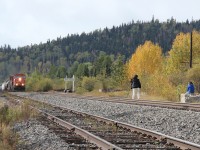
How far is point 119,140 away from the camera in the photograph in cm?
994

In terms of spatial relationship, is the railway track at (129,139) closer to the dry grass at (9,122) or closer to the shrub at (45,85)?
the dry grass at (9,122)

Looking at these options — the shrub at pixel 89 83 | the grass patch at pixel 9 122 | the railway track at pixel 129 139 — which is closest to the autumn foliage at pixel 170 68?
the shrub at pixel 89 83

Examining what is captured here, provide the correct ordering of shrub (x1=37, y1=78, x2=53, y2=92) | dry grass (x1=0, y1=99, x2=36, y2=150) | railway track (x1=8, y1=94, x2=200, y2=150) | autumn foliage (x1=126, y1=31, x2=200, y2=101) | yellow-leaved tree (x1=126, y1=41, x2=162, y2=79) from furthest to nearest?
yellow-leaved tree (x1=126, y1=41, x2=162, y2=79), shrub (x1=37, y1=78, x2=53, y2=92), autumn foliage (x1=126, y1=31, x2=200, y2=101), dry grass (x1=0, y1=99, x2=36, y2=150), railway track (x1=8, y1=94, x2=200, y2=150)

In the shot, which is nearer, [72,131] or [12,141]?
[12,141]

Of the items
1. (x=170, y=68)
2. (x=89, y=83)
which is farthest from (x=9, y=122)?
(x=170, y=68)

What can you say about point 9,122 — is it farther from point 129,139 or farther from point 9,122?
point 129,139

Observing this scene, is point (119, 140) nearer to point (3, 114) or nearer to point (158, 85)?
point (3, 114)

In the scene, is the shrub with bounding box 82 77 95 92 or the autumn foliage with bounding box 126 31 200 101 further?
the shrub with bounding box 82 77 95 92

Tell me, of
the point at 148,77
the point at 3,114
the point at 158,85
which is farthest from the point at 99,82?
the point at 3,114

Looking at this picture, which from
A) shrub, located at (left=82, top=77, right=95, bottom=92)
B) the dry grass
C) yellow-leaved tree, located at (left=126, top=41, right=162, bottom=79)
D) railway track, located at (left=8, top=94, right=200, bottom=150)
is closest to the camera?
railway track, located at (left=8, top=94, right=200, bottom=150)

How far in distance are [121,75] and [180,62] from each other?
21.7 metres

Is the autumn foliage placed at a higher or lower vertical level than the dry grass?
higher

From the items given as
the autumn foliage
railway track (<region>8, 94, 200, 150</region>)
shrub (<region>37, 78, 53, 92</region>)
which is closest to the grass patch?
railway track (<region>8, 94, 200, 150</region>)

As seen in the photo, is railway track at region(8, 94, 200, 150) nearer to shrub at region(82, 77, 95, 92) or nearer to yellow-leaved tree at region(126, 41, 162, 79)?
shrub at region(82, 77, 95, 92)
